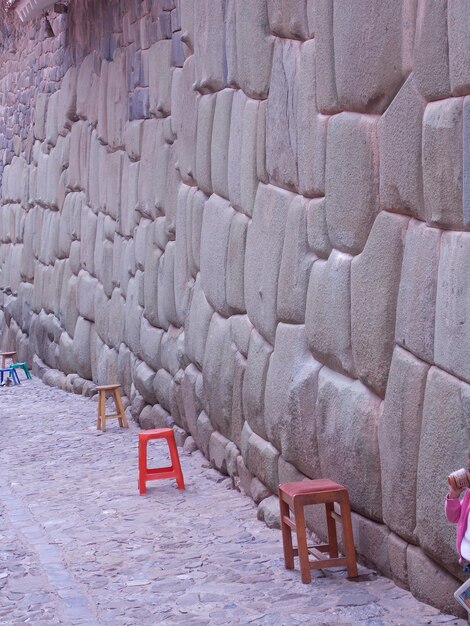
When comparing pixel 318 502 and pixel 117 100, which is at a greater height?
pixel 117 100

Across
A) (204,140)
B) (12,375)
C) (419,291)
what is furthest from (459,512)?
(12,375)

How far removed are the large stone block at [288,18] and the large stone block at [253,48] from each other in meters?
0.10

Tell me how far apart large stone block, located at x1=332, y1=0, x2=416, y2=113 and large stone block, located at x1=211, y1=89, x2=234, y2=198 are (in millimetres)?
1743

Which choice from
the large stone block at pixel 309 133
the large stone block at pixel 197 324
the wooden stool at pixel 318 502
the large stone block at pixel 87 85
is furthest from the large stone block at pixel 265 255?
the large stone block at pixel 87 85

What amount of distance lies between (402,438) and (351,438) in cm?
43

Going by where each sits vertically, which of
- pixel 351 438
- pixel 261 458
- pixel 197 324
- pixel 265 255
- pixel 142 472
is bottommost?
pixel 142 472

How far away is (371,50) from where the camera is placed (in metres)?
3.75

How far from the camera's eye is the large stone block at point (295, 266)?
14.9 ft

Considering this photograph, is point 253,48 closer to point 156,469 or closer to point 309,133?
point 309,133

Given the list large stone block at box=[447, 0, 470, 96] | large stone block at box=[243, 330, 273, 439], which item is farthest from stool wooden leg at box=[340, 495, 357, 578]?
large stone block at box=[447, 0, 470, 96]

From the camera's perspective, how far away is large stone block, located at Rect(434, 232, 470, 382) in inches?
124

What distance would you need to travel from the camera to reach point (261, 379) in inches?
200

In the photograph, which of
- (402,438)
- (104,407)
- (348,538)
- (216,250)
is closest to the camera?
(402,438)

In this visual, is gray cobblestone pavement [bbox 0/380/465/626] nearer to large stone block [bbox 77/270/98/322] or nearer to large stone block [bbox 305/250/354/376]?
large stone block [bbox 305/250/354/376]
